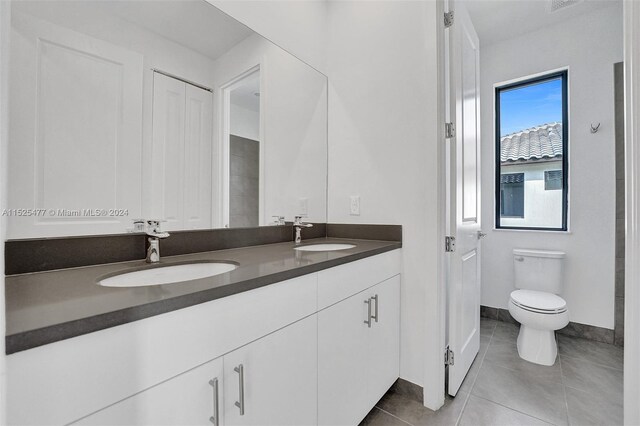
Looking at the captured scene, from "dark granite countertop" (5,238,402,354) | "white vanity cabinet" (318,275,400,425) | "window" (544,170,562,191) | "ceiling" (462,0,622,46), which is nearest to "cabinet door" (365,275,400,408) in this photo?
"white vanity cabinet" (318,275,400,425)

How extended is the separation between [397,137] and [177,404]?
Answer: 1515 mm

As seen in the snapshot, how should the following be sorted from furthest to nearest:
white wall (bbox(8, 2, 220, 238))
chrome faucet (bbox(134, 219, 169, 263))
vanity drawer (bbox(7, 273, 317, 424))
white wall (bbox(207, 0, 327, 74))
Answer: white wall (bbox(207, 0, 327, 74))
chrome faucet (bbox(134, 219, 169, 263))
white wall (bbox(8, 2, 220, 238))
vanity drawer (bbox(7, 273, 317, 424))

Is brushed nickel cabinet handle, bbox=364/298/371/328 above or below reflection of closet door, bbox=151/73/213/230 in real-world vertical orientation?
below

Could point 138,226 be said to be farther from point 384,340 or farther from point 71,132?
point 384,340

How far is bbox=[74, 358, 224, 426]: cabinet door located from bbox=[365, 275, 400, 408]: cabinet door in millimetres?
777

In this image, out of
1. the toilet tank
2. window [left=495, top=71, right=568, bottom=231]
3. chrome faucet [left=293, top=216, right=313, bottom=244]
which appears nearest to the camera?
chrome faucet [left=293, top=216, right=313, bottom=244]

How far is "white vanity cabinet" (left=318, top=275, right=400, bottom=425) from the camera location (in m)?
1.05

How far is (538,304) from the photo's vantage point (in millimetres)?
1923

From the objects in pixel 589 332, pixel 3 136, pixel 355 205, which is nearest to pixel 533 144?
pixel 589 332

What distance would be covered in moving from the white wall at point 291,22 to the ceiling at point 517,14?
44.6 inches

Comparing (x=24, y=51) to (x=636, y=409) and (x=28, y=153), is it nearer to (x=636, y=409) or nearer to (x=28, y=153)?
(x=28, y=153)

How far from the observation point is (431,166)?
1.44 meters

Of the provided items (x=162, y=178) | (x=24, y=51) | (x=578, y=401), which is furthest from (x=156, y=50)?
(x=578, y=401)

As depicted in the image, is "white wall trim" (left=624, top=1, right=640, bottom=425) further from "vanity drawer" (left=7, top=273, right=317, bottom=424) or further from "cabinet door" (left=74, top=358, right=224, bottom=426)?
"cabinet door" (left=74, top=358, right=224, bottom=426)
